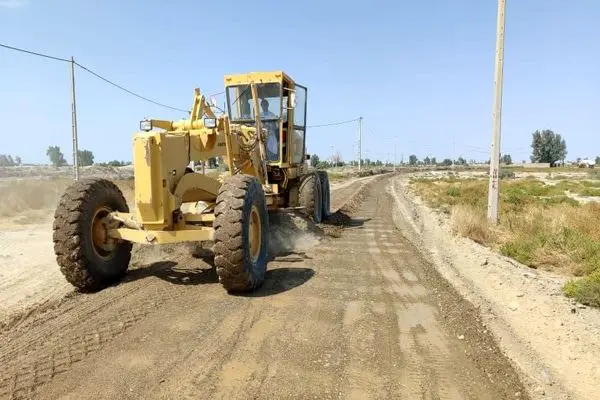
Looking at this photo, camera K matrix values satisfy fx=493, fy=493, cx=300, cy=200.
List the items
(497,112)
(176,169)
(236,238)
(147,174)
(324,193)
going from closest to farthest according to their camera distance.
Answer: (236,238), (147,174), (176,169), (497,112), (324,193)

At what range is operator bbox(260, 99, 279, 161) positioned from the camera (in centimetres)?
1091

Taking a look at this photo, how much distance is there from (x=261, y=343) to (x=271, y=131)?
6908 millimetres

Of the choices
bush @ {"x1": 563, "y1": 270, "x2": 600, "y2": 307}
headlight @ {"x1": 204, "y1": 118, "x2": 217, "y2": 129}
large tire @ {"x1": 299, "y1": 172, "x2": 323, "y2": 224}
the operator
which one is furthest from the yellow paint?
bush @ {"x1": 563, "y1": 270, "x2": 600, "y2": 307}

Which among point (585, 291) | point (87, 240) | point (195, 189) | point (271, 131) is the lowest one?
point (585, 291)

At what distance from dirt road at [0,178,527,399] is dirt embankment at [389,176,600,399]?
25 centimetres

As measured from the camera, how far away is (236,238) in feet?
19.5

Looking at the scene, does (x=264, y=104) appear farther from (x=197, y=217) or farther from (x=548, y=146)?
(x=548, y=146)

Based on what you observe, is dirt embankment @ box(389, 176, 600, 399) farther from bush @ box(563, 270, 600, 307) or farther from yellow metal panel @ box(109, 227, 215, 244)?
yellow metal panel @ box(109, 227, 215, 244)

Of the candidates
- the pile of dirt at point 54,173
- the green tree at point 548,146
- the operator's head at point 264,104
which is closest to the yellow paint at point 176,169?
the operator's head at point 264,104

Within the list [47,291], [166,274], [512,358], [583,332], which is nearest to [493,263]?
[583,332]

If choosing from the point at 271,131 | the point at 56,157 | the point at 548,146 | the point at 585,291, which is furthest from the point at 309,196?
the point at 548,146

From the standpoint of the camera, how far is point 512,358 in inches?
178

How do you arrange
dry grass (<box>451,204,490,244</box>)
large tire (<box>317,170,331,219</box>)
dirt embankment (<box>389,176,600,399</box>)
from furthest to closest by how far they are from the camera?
large tire (<box>317,170,331,219</box>), dry grass (<box>451,204,490,244</box>), dirt embankment (<box>389,176,600,399</box>)

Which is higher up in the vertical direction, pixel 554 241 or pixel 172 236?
pixel 172 236
